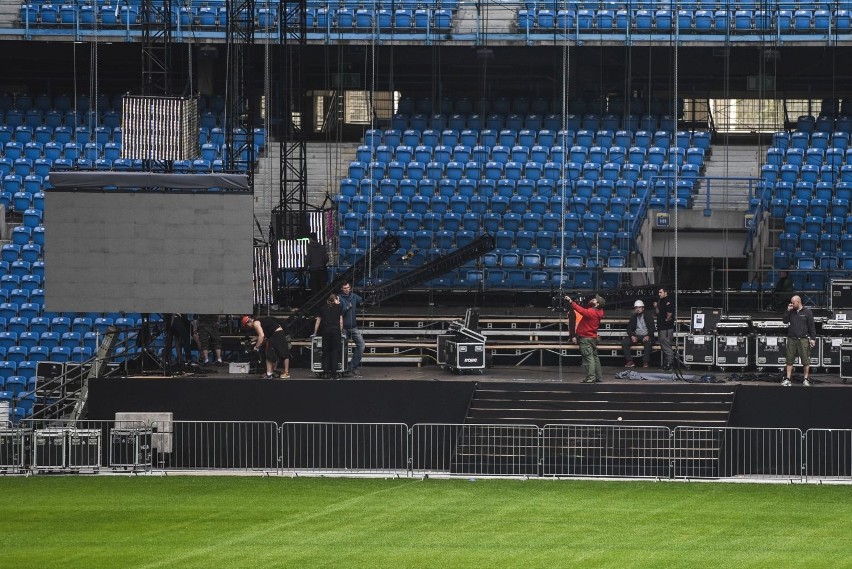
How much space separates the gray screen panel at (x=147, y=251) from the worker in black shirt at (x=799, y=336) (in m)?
9.49

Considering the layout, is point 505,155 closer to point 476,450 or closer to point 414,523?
point 476,450

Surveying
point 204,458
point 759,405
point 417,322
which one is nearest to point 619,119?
point 417,322

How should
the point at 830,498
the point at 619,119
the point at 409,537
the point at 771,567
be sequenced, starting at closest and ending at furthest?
1. the point at 771,567
2. the point at 409,537
3. the point at 830,498
4. the point at 619,119

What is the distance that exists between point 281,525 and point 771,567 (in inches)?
246

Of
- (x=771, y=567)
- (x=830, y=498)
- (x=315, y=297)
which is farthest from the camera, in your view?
(x=315, y=297)

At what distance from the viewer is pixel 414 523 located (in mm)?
20641

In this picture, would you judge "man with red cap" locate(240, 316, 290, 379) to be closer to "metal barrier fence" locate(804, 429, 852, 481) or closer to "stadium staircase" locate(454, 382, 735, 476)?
"stadium staircase" locate(454, 382, 735, 476)

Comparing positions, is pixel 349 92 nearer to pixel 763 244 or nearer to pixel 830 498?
pixel 763 244

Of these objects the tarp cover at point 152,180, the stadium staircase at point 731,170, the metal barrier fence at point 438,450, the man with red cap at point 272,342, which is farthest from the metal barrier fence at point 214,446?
the stadium staircase at point 731,170

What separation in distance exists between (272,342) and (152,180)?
3632mm

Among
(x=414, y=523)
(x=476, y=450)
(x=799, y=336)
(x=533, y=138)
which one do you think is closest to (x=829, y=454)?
(x=799, y=336)

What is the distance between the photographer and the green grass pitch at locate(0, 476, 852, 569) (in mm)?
18219

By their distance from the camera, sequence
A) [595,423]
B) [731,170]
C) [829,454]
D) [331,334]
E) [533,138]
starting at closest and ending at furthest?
[829,454], [595,423], [331,334], [731,170], [533,138]

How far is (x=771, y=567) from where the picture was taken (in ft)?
58.4
